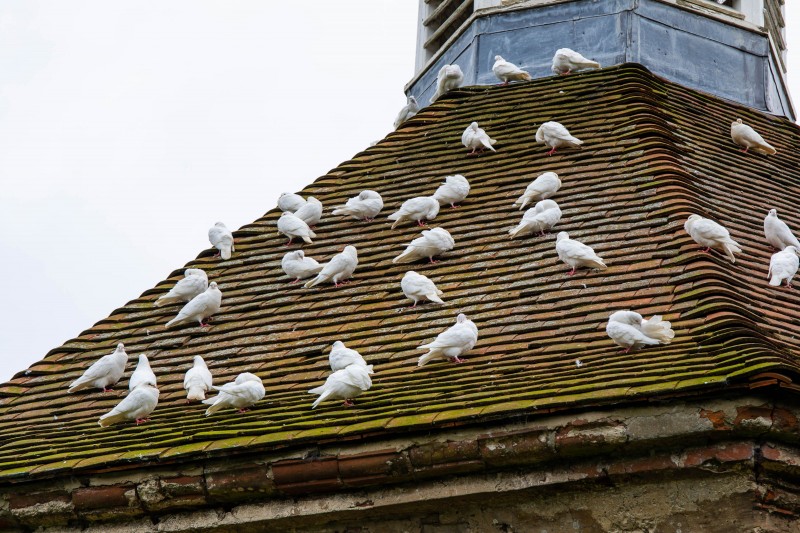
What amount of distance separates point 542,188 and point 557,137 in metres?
0.89

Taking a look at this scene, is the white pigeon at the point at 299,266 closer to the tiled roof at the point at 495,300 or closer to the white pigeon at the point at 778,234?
the tiled roof at the point at 495,300

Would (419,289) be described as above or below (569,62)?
below

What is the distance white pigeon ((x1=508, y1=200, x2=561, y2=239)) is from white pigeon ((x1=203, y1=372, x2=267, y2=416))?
2.23m

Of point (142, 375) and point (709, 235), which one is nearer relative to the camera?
point (709, 235)

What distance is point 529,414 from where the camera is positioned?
787cm

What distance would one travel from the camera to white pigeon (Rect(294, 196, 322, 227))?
1170 centimetres

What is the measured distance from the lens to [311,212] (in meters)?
11.7

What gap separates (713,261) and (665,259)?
1.02 feet

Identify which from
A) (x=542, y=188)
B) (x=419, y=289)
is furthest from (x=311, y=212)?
(x=419, y=289)

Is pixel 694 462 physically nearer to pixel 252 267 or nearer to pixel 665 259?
pixel 665 259

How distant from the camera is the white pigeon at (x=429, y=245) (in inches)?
415

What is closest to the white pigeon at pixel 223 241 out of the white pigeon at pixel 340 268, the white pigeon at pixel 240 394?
the white pigeon at pixel 340 268

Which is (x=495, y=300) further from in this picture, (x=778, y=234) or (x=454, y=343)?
(x=778, y=234)

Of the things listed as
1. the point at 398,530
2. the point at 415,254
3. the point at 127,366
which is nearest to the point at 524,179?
the point at 415,254
